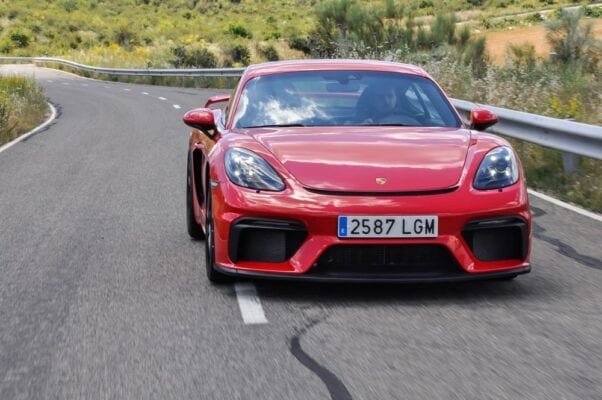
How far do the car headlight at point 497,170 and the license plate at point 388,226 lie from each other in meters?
0.40

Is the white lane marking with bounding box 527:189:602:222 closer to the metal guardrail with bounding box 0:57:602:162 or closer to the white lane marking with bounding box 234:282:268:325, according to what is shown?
the metal guardrail with bounding box 0:57:602:162

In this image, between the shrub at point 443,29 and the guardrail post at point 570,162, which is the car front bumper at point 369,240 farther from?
the shrub at point 443,29

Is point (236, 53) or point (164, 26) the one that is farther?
point (164, 26)

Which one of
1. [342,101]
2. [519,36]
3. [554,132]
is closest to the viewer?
[342,101]

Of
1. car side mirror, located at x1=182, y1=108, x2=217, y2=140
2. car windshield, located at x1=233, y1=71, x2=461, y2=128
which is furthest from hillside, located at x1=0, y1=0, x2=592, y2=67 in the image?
car side mirror, located at x1=182, y1=108, x2=217, y2=140

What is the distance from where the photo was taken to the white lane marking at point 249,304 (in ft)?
17.9

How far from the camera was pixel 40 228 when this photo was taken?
338 inches

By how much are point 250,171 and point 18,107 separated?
57.0 ft

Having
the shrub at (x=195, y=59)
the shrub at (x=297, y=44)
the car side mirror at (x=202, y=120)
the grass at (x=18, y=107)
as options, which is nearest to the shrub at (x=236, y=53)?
the shrub at (x=195, y=59)

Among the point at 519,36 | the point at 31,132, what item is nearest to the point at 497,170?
the point at 31,132

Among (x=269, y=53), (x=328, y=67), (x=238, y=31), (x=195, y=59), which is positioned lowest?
(x=238, y=31)

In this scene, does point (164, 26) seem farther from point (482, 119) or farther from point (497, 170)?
point (497, 170)

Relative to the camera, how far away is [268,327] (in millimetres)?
5305

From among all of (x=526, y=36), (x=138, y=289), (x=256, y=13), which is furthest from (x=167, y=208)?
(x=256, y=13)
